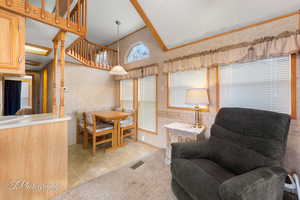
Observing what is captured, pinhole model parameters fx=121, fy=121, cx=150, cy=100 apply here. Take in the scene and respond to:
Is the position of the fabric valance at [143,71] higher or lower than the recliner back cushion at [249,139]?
higher

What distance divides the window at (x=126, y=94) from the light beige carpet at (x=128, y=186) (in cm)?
213

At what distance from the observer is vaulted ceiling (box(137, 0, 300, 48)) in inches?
65.8

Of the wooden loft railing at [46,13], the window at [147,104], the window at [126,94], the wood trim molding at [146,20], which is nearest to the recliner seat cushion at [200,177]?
the window at [147,104]

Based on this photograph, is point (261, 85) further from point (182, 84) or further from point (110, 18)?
point (110, 18)

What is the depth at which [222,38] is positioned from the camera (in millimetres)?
2135

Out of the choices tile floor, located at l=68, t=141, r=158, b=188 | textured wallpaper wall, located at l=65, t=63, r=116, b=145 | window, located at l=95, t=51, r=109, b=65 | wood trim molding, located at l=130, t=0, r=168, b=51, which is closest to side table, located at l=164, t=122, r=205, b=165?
tile floor, located at l=68, t=141, r=158, b=188


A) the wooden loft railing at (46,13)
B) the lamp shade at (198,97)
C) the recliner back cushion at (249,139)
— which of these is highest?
the wooden loft railing at (46,13)

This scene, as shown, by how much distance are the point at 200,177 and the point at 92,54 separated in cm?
423

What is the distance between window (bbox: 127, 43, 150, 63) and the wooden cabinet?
2.51m

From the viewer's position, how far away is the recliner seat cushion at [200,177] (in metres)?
1.05

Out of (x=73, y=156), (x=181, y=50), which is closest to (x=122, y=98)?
(x=73, y=156)

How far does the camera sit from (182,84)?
275cm

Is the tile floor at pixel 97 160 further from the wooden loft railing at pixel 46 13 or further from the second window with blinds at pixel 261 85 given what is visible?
the wooden loft railing at pixel 46 13

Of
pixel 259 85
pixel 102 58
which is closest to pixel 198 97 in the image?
pixel 259 85
